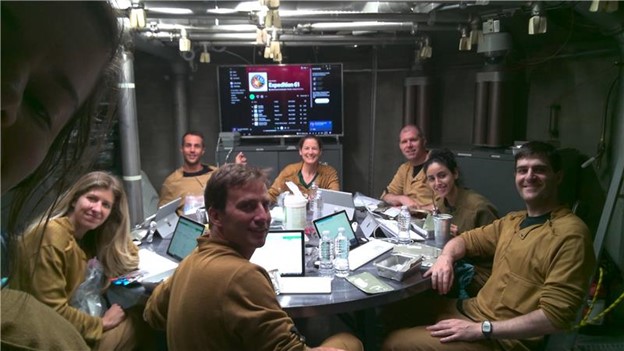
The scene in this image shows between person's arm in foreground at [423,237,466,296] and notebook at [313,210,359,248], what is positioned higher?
notebook at [313,210,359,248]

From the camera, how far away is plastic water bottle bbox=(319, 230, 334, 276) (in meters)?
1.87

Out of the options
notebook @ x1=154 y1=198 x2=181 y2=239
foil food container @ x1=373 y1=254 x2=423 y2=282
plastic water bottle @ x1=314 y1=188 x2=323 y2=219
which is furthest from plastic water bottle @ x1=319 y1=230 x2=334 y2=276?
notebook @ x1=154 y1=198 x2=181 y2=239

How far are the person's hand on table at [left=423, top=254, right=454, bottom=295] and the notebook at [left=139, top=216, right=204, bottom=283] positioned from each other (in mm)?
1140

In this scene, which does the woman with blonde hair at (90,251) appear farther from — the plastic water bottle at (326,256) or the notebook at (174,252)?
the plastic water bottle at (326,256)

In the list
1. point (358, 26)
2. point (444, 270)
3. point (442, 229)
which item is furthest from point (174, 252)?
point (358, 26)

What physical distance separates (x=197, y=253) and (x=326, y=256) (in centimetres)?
75

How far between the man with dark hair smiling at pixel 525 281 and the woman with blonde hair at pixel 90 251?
4.17 ft

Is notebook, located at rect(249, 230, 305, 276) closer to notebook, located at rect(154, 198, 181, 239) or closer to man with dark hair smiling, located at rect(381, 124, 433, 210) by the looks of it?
notebook, located at rect(154, 198, 181, 239)

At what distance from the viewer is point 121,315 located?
185cm

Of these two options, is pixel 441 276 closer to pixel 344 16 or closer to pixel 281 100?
pixel 344 16

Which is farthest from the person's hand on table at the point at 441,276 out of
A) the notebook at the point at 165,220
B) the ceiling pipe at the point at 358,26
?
the ceiling pipe at the point at 358,26

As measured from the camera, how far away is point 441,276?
1.82 metres

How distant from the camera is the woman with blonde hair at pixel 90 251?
5.21ft

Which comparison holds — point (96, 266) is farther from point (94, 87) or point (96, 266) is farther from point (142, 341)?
point (94, 87)
